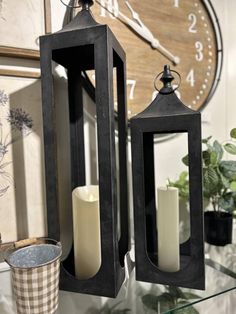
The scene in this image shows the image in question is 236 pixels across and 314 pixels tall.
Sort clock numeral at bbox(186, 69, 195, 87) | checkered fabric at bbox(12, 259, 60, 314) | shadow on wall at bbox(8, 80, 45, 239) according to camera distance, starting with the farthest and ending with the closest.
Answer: clock numeral at bbox(186, 69, 195, 87) → shadow on wall at bbox(8, 80, 45, 239) → checkered fabric at bbox(12, 259, 60, 314)

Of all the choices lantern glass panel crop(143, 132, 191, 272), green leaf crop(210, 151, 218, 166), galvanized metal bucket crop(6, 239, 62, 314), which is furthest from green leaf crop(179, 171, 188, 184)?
galvanized metal bucket crop(6, 239, 62, 314)

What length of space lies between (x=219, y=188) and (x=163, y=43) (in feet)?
1.61

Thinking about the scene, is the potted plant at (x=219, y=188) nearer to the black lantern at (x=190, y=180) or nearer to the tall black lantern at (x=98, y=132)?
the black lantern at (x=190, y=180)

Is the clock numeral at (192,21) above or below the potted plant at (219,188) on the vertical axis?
above

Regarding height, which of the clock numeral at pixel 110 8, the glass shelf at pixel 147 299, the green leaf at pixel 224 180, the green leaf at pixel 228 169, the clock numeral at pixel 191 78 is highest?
the clock numeral at pixel 110 8

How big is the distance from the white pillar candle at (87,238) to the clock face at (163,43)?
346mm

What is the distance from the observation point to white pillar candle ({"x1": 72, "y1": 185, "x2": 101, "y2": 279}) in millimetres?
544

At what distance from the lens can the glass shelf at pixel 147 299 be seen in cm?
53

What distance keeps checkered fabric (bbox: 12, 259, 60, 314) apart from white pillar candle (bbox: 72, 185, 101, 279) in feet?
0.31

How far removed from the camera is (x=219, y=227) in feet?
2.66

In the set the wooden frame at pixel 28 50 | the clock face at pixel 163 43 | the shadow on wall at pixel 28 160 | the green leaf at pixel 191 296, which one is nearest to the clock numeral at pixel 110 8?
the clock face at pixel 163 43

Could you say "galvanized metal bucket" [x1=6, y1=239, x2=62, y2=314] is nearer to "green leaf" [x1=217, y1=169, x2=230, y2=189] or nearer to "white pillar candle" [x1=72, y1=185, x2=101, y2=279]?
"white pillar candle" [x1=72, y1=185, x2=101, y2=279]

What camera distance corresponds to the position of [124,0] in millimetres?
756

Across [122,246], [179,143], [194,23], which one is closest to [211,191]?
[179,143]
